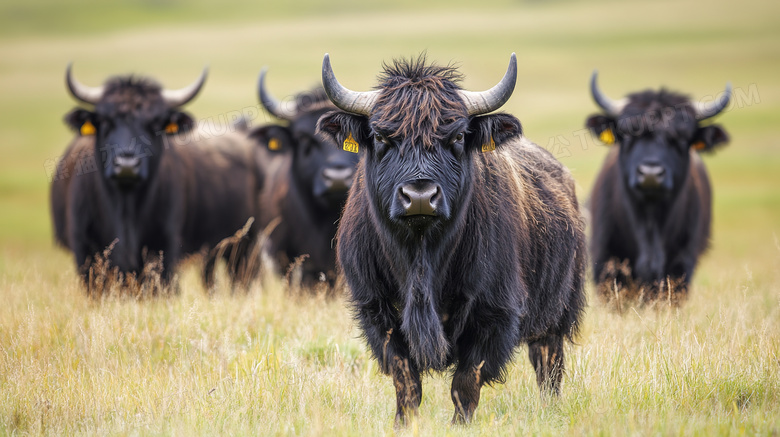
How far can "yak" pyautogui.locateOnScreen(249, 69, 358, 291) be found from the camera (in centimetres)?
952

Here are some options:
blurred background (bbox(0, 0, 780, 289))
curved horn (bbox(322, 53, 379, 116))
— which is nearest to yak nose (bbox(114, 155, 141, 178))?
blurred background (bbox(0, 0, 780, 289))

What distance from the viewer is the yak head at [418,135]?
15.4ft

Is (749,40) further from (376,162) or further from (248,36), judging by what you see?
(376,162)

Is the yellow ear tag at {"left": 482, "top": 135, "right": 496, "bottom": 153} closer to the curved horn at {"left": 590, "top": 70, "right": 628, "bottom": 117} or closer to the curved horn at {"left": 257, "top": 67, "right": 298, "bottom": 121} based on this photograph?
the curved horn at {"left": 590, "top": 70, "right": 628, "bottom": 117}

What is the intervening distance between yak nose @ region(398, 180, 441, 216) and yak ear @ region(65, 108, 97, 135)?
18.9 ft

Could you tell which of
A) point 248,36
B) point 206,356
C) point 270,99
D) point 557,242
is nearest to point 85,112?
point 270,99

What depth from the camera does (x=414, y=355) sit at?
4828 millimetres

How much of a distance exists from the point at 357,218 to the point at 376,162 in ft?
1.44

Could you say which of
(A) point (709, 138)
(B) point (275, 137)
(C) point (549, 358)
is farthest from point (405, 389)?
(A) point (709, 138)

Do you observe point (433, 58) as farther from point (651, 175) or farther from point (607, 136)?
point (651, 175)

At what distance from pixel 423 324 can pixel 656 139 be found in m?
5.56

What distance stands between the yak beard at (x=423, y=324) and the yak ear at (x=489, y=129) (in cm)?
85

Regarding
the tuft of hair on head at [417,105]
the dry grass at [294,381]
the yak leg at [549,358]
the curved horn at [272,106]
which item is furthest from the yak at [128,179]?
the tuft of hair on head at [417,105]

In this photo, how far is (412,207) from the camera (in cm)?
456
